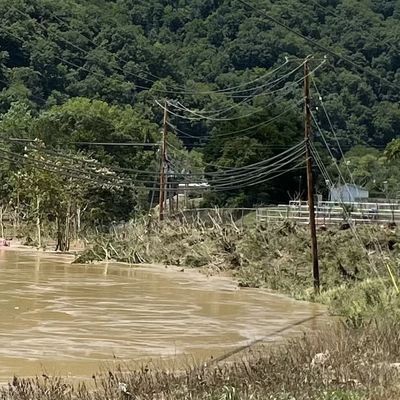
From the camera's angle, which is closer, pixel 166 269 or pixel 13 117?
pixel 166 269

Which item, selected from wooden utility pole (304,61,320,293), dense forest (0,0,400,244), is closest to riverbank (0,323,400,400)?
wooden utility pole (304,61,320,293)

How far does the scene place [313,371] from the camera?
9.01 metres

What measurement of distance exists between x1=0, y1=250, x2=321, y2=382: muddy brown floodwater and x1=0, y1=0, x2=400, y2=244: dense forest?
1635 cm

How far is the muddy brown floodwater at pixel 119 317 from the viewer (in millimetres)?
16500

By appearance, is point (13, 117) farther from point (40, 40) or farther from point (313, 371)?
point (313, 371)

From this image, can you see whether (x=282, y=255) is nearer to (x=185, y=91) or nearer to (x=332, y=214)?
(x=332, y=214)

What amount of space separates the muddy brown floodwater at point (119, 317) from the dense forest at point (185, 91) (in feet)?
53.7

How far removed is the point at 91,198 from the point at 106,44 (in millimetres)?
22323

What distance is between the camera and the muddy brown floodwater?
54.1 feet

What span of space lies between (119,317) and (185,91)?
60.7 meters

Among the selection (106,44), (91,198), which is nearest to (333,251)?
(91,198)

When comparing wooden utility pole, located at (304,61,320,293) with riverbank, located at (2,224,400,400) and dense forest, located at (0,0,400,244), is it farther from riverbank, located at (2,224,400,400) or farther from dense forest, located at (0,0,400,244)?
dense forest, located at (0,0,400,244)

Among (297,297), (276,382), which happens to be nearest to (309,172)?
(297,297)

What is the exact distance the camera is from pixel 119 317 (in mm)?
22938
